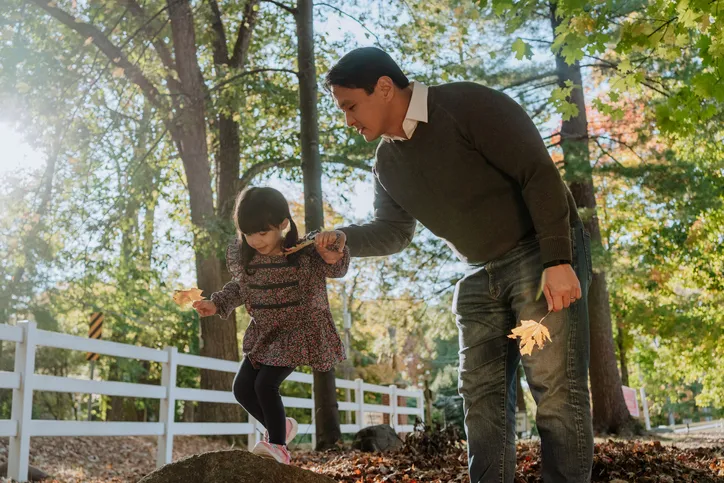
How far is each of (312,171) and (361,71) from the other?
5.19 metres

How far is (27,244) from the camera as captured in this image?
10.1m

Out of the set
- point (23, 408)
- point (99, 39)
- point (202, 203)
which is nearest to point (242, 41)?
point (99, 39)

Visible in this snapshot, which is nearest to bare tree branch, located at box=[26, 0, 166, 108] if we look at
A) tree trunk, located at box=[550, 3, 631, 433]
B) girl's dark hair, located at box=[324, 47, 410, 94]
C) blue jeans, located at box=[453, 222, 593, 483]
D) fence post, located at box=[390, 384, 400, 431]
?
tree trunk, located at box=[550, 3, 631, 433]

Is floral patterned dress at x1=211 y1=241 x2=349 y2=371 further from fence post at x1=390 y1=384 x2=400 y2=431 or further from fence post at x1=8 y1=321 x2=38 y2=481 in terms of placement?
fence post at x1=390 y1=384 x2=400 y2=431

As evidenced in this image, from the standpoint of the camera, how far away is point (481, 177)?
2.76 m

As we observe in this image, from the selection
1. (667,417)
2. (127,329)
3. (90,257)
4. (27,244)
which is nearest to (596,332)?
(90,257)

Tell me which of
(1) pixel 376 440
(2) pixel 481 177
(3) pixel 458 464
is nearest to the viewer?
(2) pixel 481 177

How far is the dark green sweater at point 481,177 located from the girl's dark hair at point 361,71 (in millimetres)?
211

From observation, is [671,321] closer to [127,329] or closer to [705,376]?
[705,376]

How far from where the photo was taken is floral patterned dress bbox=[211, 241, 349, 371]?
12.3 feet

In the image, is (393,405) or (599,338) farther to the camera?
(393,405)

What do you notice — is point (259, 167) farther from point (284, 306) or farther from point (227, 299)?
point (284, 306)

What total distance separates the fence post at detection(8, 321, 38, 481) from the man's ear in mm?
4230

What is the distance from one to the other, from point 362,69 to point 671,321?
18.7 meters
